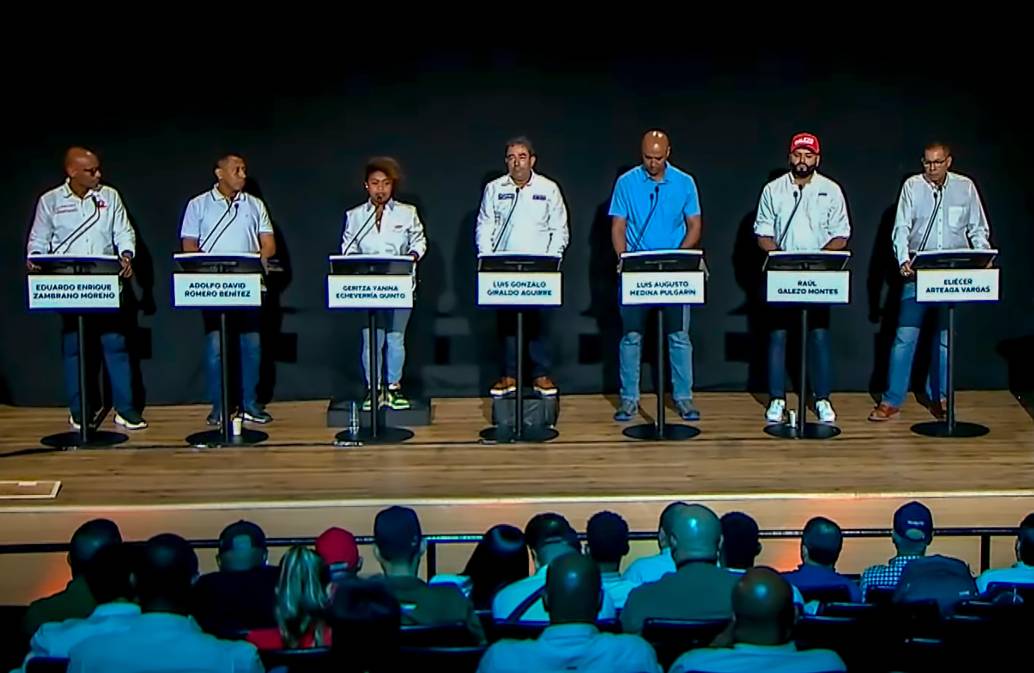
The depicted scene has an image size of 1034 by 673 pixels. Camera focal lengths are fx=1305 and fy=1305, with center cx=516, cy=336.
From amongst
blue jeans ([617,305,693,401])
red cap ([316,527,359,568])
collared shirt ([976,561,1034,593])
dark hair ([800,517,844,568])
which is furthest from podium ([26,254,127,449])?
Result: collared shirt ([976,561,1034,593])

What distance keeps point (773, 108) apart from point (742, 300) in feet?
3.78

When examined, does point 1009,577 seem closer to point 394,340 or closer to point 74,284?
point 394,340

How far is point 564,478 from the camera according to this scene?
559 centimetres

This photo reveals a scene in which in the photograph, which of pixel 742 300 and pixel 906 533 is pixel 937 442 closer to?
pixel 742 300

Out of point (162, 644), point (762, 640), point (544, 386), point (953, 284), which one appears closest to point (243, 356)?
point (544, 386)

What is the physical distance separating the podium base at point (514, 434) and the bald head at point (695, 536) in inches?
119

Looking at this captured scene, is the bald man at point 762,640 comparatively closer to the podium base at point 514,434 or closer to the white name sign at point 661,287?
the white name sign at point 661,287

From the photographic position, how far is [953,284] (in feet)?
20.1

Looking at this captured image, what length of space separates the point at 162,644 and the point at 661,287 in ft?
12.2

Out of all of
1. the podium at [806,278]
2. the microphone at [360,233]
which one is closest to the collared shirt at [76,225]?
the microphone at [360,233]

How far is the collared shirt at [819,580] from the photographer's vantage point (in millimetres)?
3447

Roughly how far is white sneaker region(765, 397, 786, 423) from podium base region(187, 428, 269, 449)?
8.54 ft

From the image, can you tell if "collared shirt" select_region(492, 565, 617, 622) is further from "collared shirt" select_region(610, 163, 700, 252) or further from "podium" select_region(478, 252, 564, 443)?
"collared shirt" select_region(610, 163, 700, 252)

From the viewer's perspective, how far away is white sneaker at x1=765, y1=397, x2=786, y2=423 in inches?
268
